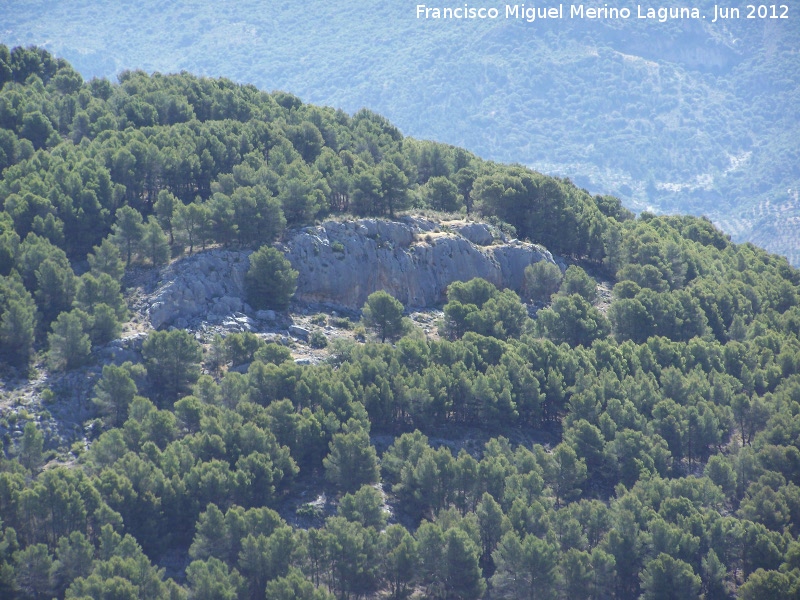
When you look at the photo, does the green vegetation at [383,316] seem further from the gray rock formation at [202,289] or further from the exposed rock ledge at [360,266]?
the gray rock formation at [202,289]

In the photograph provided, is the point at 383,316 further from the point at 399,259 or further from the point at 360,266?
the point at 399,259

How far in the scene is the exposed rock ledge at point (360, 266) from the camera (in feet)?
366

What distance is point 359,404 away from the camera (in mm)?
101688

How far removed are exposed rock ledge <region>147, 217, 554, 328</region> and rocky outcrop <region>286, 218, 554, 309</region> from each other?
95mm

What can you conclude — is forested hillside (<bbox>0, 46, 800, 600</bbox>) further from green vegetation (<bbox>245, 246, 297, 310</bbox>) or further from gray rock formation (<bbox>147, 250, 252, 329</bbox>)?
gray rock formation (<bbox>147, 250, 252, 329</bbox>)

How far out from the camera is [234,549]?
87.4 meters

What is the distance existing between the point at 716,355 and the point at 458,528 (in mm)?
44322

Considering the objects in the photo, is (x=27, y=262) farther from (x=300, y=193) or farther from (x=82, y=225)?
(x=300, y=193)

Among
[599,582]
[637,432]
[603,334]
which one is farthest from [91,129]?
[599,582]

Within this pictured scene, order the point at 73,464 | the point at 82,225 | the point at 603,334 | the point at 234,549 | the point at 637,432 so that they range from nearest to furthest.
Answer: the point at 234,549, the point at 73,464, the point at 637,432, the point at 82,225, the point at 603,334

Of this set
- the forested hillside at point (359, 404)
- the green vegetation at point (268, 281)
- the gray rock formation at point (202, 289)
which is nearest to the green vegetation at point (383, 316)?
the forested hillside at point (359, 404)

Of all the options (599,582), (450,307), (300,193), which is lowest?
(599,582)

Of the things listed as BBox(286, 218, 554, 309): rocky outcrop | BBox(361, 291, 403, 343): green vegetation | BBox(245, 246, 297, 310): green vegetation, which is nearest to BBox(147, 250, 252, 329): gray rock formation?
BBox(245, 246, 297, 310): green vegetation

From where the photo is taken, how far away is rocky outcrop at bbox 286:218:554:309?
120 meters
